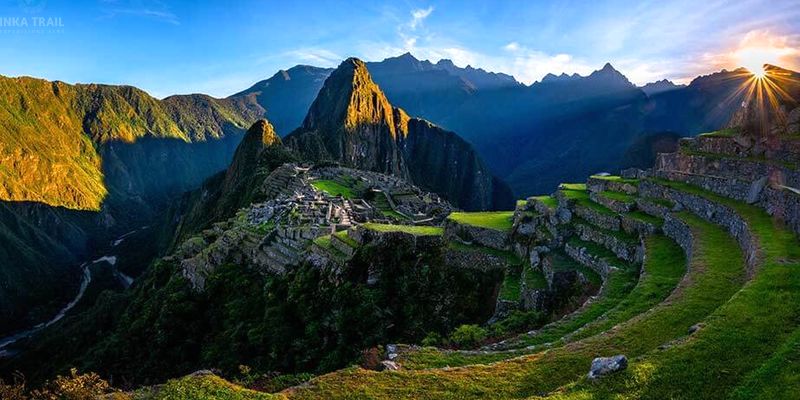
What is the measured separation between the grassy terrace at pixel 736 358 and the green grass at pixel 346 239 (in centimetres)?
2048

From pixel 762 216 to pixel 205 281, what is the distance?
3670 centimetres

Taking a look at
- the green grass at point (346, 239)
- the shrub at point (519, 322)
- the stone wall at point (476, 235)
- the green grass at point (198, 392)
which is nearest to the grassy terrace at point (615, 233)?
the stone wall at point (476, 235)

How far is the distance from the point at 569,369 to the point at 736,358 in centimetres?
285

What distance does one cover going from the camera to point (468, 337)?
1493 centimetres

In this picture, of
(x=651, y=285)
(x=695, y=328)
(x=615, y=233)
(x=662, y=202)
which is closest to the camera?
(x=695, y=328)

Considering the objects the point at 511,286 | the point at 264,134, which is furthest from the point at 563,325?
the point at 264,134

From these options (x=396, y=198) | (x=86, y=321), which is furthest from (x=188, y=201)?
(x=396, y=198)

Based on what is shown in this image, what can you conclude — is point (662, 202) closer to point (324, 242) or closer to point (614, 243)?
point (614, 243)

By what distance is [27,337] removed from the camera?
9188 cm

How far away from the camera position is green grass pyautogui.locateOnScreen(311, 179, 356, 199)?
224 feet

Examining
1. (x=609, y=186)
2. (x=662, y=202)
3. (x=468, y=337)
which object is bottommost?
(x=468, y=337)

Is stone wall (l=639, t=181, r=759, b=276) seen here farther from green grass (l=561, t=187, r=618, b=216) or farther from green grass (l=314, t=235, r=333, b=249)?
green grass (l=314, t=235, r=333, b=249)

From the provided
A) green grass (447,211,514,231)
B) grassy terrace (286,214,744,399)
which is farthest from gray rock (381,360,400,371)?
green grass (447,211,514,231)

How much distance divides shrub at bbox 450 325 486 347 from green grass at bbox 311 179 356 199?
52521mm
